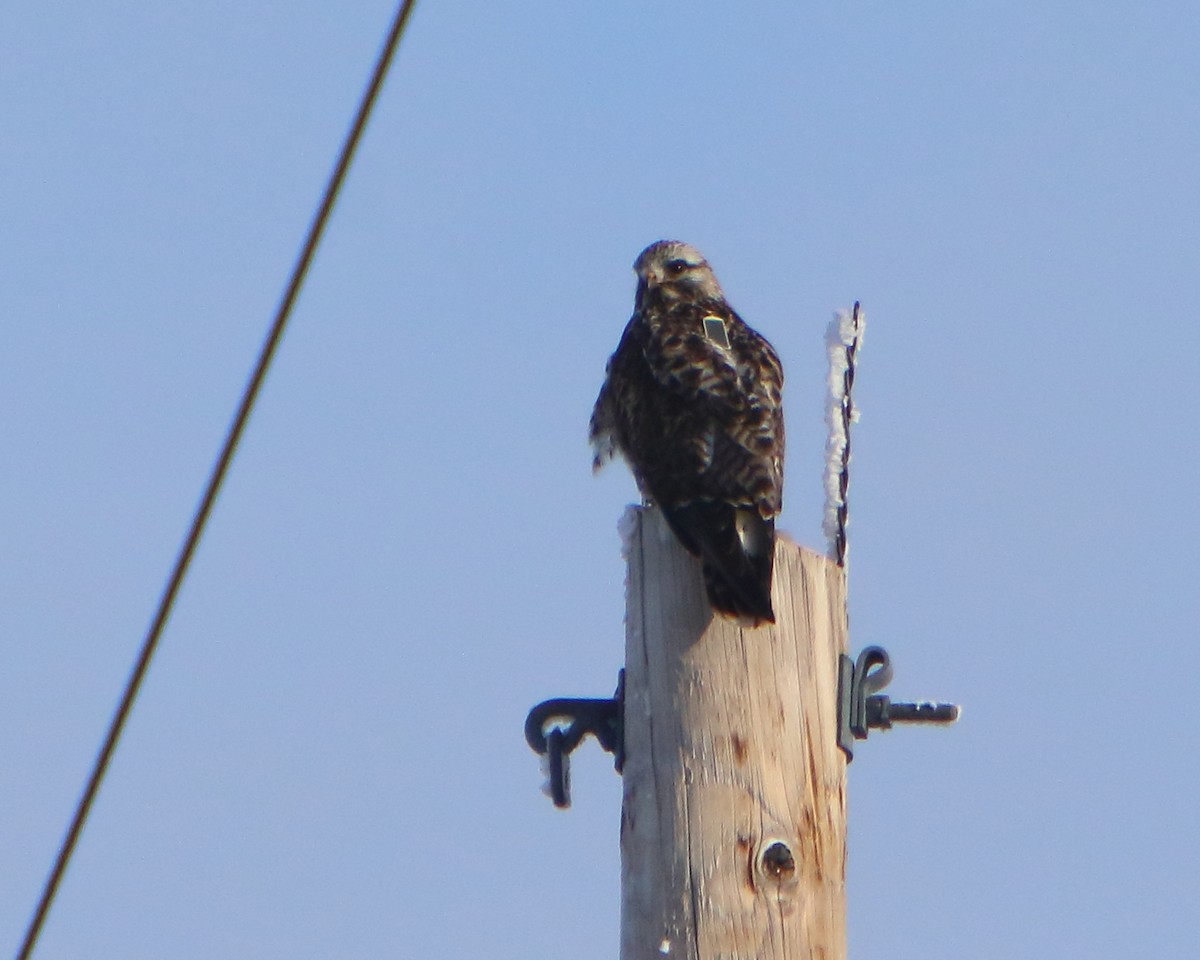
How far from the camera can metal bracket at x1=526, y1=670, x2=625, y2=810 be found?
174 inches

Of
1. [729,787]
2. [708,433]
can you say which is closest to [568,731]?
[729,787]

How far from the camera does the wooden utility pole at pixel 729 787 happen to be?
13.4ft

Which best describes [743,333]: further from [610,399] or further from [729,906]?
[729,906]

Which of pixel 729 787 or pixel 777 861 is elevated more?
pixel 729 787

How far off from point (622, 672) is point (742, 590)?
13.4 inches

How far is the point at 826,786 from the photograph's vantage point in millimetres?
4230

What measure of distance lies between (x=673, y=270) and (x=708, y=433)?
2.60 metres

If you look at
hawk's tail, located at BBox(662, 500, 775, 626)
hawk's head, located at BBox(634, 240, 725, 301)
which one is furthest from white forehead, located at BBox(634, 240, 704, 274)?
hawk's tail, located at BBox(662, 500, 775, 626)

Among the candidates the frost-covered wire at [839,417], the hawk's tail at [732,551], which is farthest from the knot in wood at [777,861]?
the frost-covered wire at [839,417]

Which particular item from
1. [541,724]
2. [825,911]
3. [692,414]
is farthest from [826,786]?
[692,414]

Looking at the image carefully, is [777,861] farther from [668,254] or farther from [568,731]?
[668,254]

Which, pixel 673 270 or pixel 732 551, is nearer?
pixel 732 551

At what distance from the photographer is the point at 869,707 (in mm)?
4457

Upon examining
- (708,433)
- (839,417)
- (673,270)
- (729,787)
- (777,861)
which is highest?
(673,270)
